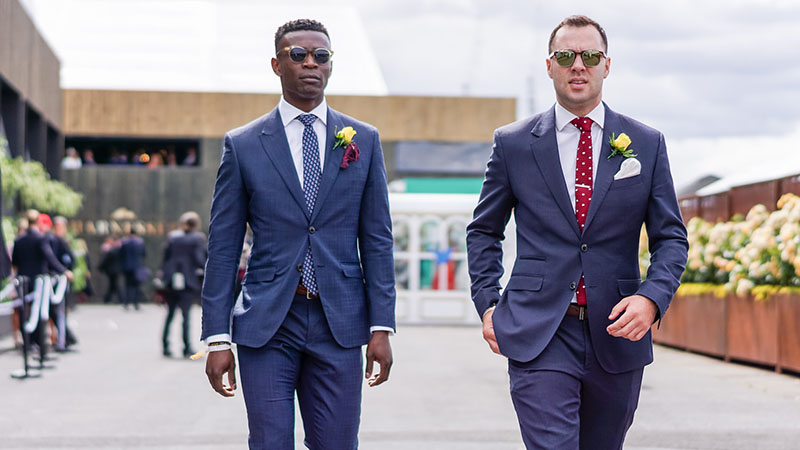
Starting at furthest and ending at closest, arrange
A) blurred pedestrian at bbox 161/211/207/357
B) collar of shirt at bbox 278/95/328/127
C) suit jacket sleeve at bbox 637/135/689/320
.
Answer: blurred pedestrian at bbox 161/211/207/357 < collar of shirt at bbox 278/95/328/127 < suit jacket sleeve at bbox 637/135/689/320

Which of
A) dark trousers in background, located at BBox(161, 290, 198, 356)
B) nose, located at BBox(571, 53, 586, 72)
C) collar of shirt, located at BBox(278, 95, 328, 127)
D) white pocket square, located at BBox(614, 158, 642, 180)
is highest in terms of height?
nose, located at BBox(571, 53, 586, 72)

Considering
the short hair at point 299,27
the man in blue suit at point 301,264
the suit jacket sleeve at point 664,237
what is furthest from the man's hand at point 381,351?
the short hair at point 299,27

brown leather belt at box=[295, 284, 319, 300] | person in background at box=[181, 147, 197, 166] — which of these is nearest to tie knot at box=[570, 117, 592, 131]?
brown leather belt at box=[295, 284, 319, 300]

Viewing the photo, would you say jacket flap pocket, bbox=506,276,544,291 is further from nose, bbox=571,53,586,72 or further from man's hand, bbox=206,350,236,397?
man's hand, bbox=206,350,236,397

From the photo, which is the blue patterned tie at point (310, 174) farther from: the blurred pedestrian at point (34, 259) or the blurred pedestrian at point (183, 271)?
the blurred pedestrian at point (183, 271)

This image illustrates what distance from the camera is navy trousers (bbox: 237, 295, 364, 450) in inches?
157

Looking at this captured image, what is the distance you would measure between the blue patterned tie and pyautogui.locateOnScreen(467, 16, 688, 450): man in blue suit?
1.76ft

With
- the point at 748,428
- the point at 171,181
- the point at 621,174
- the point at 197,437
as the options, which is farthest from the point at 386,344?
the point at 171,181

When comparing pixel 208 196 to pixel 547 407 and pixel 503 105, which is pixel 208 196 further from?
pixel 547 407

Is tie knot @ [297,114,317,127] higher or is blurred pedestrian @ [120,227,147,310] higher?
tie knot @ [297,114,317,127]

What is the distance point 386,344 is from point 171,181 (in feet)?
105

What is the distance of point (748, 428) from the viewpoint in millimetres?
8648

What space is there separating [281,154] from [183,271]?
11.0m

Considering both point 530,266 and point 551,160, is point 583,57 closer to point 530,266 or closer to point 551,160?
point 551,160
